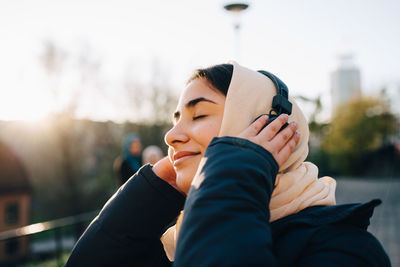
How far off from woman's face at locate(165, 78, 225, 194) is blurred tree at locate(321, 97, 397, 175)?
86.2 ft

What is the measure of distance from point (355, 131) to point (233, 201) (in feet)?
92.0

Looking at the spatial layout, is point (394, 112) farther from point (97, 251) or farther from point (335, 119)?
point (97, 251)

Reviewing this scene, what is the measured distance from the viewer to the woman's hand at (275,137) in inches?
45.7

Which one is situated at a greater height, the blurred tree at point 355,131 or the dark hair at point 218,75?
the dark hair at point 218,75

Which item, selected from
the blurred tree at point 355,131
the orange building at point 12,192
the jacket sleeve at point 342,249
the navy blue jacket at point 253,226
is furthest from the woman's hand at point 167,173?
the blurred tree at point 355,131

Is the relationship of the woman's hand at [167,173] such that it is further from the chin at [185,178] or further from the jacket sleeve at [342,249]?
the jacket sleeve at [342,249]

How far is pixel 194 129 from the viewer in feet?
4.60

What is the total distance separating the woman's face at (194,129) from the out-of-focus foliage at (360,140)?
25.3 meters

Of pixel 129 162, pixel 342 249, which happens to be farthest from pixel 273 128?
pixel 129 162

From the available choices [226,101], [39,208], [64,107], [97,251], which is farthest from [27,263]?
[39,208]

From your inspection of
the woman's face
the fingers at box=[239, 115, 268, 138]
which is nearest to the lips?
the woman's face

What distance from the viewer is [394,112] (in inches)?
1084

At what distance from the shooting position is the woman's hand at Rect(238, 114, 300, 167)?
1.16 meters

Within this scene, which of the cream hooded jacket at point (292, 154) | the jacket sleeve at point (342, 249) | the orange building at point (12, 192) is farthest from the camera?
the orange building at point (12, 192)
